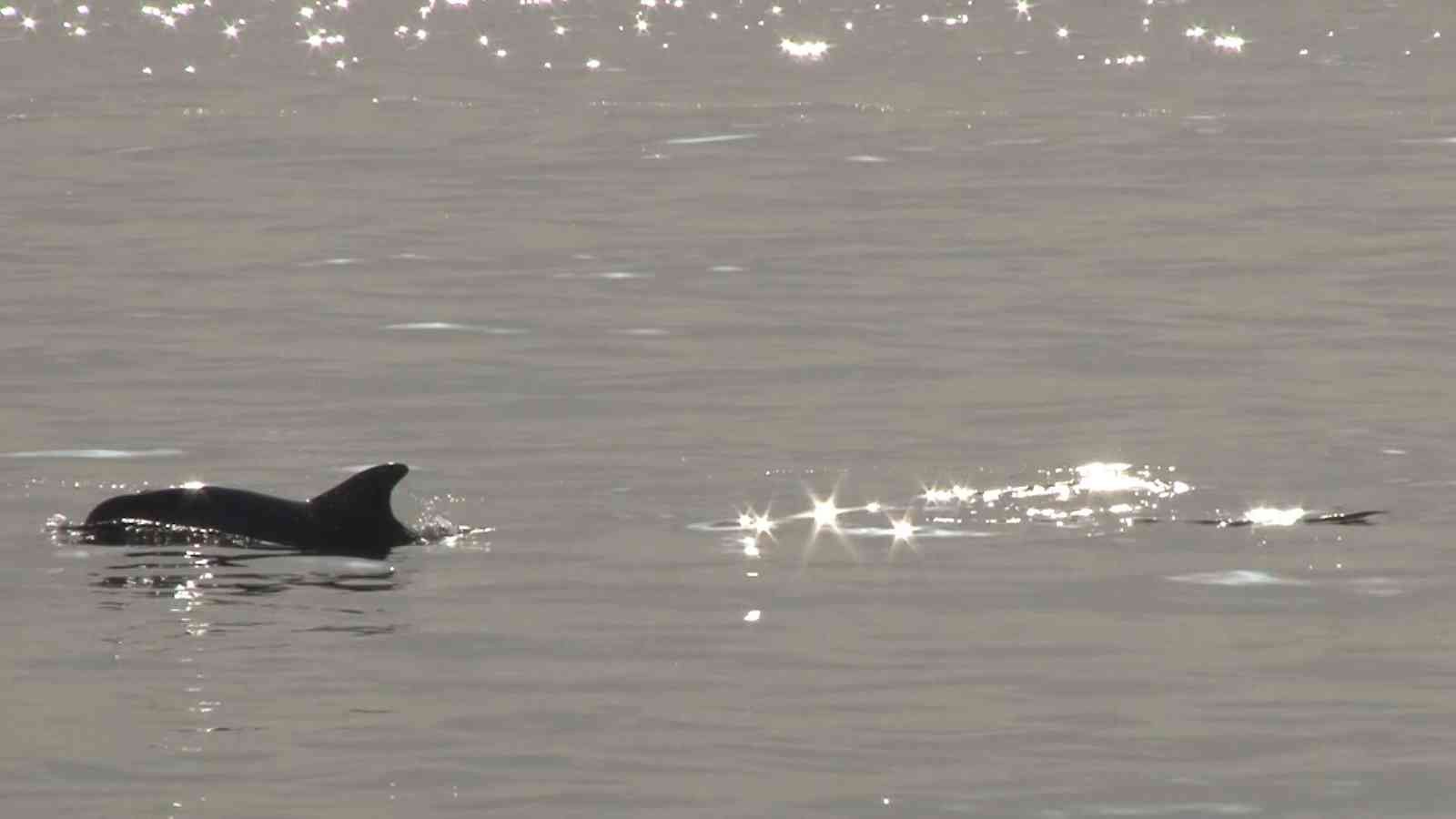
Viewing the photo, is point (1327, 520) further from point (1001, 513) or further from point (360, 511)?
point (360, 511)

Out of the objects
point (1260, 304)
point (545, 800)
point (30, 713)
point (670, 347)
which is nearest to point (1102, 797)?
point (545, 800)

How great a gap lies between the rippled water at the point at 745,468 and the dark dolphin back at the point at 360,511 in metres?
0.40

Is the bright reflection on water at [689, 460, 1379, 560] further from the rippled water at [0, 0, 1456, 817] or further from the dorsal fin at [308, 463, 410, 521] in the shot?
the dorsal fin at [308, 463, 410, 521]

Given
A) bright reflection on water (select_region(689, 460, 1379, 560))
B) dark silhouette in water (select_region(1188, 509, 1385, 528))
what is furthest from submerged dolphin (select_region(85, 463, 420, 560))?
dark silhouette in water (select_region(1188, 509, 1385, 528))

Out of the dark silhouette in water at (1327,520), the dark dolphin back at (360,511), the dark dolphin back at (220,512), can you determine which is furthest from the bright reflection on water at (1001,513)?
the dark dolphin back at (220,512)

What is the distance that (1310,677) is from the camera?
21281 mm

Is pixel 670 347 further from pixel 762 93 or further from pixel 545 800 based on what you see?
pixel 762 93

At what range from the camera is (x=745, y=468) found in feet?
99.6

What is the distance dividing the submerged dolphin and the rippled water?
1.26ft

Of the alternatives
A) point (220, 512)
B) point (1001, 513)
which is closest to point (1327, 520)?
point (1001, 513)

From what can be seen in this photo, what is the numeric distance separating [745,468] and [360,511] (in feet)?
15.7

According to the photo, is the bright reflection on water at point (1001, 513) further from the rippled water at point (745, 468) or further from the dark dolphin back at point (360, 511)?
the dark dolphin back at point (360, 511)

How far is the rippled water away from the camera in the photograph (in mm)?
19438

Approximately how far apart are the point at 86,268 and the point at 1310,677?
29.5 m
